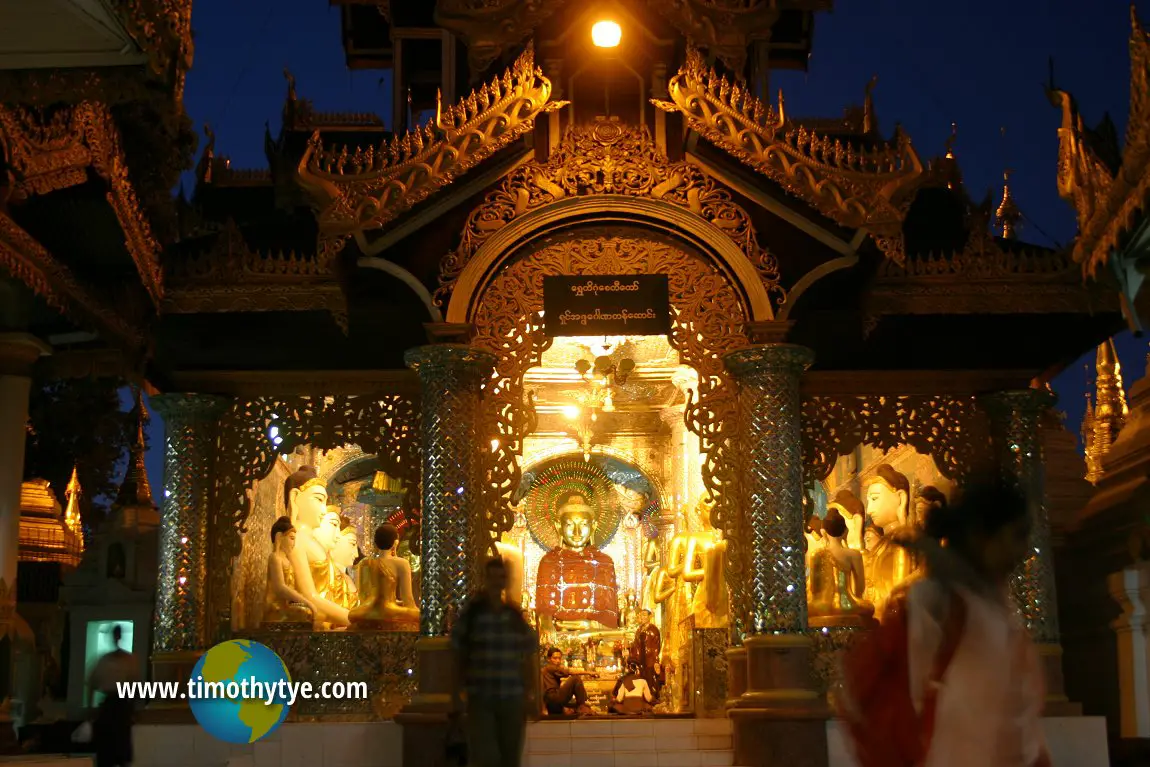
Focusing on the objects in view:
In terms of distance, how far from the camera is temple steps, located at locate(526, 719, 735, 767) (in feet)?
33.1

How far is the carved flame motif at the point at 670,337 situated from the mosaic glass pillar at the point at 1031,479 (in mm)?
2207

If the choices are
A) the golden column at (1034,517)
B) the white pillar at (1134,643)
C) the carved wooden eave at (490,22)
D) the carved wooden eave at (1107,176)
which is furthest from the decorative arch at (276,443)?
the white pillar at (1134,643)

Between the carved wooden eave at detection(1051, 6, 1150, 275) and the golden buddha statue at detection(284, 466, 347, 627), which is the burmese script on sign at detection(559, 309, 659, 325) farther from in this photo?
the golden buddha statue at detection(284, 466, 347, 627)

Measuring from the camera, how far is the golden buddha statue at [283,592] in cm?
1130

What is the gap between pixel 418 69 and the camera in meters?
17.5

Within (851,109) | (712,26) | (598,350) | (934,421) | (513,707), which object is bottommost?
(513,707)

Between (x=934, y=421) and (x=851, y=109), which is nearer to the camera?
(x=934, y=421)

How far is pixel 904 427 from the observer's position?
11.3 m

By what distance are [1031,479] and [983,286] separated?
164cm

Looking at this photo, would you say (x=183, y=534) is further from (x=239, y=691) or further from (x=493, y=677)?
(x=493, y=677)

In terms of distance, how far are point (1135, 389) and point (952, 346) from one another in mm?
2117

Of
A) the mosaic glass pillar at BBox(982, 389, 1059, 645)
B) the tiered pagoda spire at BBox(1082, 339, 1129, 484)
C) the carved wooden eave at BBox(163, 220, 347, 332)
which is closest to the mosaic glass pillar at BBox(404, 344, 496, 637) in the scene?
the carved wooden eave at BBox(163, 220, 347, 332)

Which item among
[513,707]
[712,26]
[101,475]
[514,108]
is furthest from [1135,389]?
[101,475]

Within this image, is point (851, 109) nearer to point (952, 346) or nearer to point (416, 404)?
point (952, 346)
